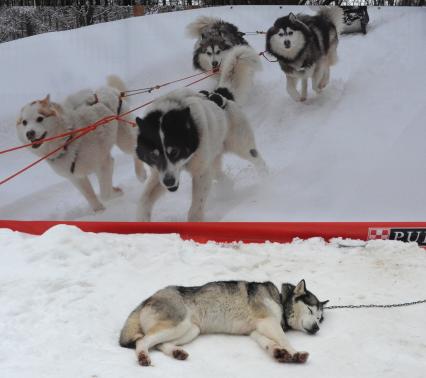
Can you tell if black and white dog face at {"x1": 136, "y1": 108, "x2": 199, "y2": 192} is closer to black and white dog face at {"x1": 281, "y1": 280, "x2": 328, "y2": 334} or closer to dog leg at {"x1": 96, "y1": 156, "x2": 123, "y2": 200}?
dog leg at {"x1": 96, "y1": 156, "x2": 123, "y2": 200}

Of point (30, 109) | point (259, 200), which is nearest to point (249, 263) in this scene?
point (259, 200)

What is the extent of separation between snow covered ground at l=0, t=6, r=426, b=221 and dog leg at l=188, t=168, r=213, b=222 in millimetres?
64

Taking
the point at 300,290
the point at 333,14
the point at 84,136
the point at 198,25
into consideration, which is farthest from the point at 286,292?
the point at 333,14

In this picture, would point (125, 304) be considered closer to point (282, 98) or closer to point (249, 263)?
point (249, 263)

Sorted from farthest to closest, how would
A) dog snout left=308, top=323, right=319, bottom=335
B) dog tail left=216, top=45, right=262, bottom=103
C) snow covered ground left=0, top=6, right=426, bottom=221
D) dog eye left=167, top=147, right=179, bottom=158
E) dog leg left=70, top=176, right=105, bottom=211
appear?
dog tail left=216, top=45, right=262, bottom=103 → dog leg left=70, top=176, right=105, bottom=211 → snow covered ground left=0, top=6, right=426, bottom=221 → dog eye left=167, top=147, right=179, bottom=158 → dog snout left=308, top=323, right=319, bottom=335

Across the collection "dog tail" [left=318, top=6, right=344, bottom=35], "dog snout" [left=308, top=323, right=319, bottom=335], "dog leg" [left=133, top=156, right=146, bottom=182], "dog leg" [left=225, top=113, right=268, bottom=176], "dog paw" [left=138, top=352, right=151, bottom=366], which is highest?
"dog tail" [left=318, top=6, right=344, bottom=35]

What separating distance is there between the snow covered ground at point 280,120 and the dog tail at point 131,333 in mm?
1520

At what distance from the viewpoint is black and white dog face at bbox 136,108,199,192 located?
3383mm

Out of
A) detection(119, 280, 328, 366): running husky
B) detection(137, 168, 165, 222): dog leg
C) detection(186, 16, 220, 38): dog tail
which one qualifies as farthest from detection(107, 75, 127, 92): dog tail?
detection(119, 280, 328, 366): running husky

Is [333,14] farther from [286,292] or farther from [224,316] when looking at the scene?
[224,316]

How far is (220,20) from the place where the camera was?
3949mm

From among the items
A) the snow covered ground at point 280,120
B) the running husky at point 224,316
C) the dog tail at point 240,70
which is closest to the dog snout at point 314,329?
the running husky at point 224,316

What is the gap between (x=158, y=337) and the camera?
215 cm

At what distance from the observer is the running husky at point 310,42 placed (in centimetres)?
397
